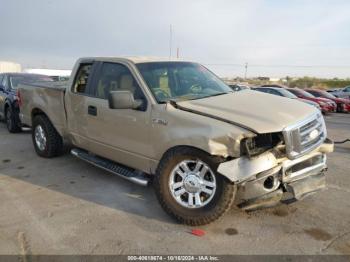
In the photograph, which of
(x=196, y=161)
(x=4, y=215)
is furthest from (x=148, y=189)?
(x=4, y=215)

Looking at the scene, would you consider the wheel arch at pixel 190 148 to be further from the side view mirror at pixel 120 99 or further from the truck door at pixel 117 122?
the side view mirror at pixel 120 99

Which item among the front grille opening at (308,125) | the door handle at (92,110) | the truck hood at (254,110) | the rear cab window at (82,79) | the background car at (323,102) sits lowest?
the background car at (323,102)

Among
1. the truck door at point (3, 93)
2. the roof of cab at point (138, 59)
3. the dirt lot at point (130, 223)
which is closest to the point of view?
the dirt lot at point (130, 223)

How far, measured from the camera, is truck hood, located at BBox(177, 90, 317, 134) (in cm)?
348

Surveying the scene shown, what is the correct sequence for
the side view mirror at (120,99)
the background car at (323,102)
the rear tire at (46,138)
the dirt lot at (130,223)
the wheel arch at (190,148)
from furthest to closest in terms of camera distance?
the background car at (323,102), the rear tire at (46,138), the side view mirror at (120,99), the wheel arch at (190,148), the dirt lot at (130,223)

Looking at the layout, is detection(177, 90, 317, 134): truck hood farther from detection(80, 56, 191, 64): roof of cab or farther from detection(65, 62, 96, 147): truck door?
detection(65, 62, 96, 147): truck door

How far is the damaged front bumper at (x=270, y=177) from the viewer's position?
3428 mm

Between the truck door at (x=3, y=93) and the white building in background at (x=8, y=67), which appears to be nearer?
the truck door at (x=3, y=93)

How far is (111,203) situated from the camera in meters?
4.50

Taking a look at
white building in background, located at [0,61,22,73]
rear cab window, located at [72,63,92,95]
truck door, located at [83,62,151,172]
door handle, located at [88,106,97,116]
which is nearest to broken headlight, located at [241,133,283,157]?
truck door, located at [83,62,151,172]

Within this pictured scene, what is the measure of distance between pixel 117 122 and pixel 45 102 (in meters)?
2.38

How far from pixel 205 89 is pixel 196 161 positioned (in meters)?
1.36

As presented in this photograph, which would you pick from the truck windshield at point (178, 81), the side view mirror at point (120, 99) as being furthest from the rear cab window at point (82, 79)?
the side view mirror at point (120, 99)

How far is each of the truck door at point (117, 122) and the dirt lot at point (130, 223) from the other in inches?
23.0
